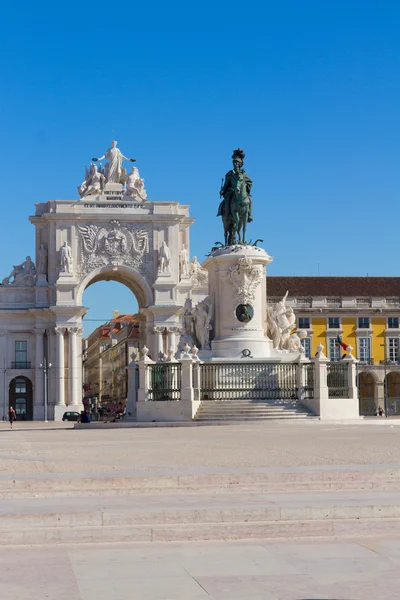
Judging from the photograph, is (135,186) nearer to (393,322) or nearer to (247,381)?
(393,322)

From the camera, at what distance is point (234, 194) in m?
38.2

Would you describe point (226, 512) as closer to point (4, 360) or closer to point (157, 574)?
point (157, 574)

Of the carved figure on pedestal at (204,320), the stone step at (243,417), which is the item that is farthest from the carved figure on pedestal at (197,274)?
the stone step at (243,417)

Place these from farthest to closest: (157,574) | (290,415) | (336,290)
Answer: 1. (336,290)
2. (290,415)
3. (157,574)

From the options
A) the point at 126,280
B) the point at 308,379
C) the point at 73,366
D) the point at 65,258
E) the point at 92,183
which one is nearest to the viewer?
the point at 308,379

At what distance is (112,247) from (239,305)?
47157 millimetres

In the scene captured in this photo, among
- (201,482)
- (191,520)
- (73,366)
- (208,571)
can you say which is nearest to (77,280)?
(73,366)

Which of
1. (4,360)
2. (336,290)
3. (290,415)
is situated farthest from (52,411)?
(290,415)

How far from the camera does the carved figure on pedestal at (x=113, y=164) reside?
87375 millimetres

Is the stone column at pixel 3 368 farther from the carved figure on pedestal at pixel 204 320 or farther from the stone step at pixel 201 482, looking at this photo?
the stone step at pixel 201 482

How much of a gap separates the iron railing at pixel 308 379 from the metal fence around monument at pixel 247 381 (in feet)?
1.10

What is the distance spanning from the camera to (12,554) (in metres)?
10.3

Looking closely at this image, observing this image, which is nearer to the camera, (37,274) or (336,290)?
(37,274)

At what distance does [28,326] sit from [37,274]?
154 inches
